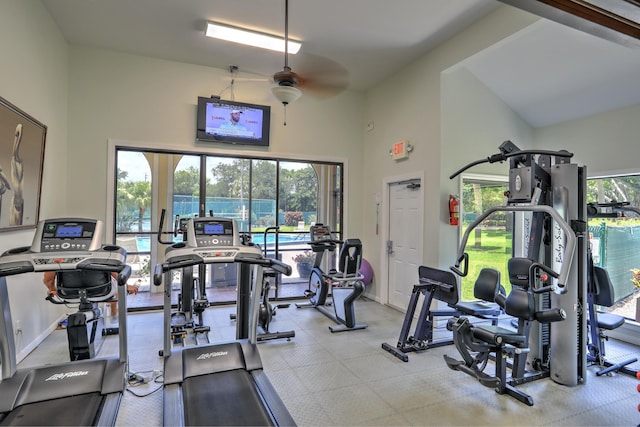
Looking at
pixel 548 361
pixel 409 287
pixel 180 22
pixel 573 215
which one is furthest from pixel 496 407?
pixel 180 22

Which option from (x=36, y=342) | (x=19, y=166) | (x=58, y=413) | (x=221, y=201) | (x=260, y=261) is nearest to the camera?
(x=58, y=413)

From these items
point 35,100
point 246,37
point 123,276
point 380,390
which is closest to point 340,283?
point 380,390

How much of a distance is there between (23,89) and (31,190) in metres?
1.02

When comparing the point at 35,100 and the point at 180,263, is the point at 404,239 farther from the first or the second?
the point at 35,100

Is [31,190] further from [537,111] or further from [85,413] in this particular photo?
[537,111]

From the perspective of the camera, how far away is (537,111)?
4.92 metres

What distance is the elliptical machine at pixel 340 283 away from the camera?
14.8ft

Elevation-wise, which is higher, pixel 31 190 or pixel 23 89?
pixel 23 89

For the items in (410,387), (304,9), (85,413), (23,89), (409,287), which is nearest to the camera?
(85,413)

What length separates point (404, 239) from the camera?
5.42 m

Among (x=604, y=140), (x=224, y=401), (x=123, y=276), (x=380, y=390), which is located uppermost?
(x=604, y=140)

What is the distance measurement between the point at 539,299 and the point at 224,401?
289 centimetres

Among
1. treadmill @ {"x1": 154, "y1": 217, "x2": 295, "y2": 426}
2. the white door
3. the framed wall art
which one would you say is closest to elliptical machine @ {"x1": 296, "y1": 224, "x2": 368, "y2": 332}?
the white door

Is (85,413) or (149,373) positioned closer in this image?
(85,413)
